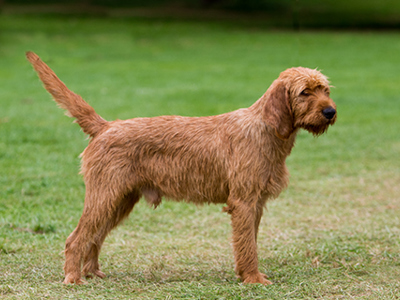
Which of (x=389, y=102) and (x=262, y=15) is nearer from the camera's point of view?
(x=389, y=102)

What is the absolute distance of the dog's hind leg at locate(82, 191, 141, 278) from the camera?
554 cm

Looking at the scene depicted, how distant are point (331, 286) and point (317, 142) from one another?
21.8ft

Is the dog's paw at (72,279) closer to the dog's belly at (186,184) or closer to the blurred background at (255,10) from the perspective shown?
the dog's belly at (186,184)

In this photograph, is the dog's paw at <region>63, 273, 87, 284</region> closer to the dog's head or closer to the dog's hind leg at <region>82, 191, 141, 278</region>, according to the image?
the dog's hind leg at <region>82, 191, 141, 278</region>

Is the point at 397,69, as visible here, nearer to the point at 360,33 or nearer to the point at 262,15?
the point at 360,33

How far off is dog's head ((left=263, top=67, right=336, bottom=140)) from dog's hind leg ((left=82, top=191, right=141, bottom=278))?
144 cm

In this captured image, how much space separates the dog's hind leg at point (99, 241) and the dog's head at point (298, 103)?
1.44m

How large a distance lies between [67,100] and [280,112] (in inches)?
75.2

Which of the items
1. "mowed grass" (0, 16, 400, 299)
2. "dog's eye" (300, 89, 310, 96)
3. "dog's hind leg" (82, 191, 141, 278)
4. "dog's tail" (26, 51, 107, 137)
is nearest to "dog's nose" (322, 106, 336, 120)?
"dog's eye" (300, 89, 310, 96)

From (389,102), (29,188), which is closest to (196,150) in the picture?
(29,188)

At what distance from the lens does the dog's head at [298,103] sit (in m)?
5.07

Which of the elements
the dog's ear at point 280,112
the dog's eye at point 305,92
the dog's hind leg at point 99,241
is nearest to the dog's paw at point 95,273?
the dog's hind leg at point 99,241

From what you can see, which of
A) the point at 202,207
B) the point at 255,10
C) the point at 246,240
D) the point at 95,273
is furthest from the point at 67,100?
the point at 255,10

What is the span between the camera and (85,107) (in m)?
5.58
